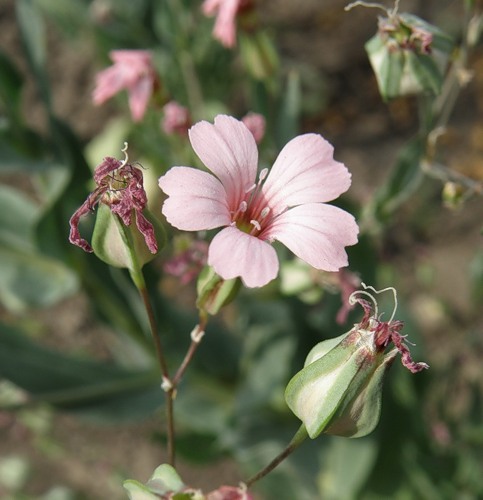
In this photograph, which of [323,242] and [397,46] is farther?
[397,46]

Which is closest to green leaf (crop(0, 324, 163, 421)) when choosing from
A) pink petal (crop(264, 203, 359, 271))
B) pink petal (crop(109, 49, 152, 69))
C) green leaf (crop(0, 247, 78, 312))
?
green leaf (crop(0, 247, 78, 312))

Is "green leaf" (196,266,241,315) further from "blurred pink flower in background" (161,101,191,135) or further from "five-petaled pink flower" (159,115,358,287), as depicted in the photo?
"blurred pink flower in background" (161,101,191,135)

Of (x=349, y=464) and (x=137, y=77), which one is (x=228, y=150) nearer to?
(x=137, y=77)

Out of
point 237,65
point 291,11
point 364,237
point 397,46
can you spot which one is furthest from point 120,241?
point 291,11

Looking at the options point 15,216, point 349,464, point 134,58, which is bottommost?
point 349,464

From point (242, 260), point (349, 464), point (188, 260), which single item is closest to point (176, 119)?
point (188, 260)

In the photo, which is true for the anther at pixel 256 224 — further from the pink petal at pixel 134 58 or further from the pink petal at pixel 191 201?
the pink petal at pixel 134 58

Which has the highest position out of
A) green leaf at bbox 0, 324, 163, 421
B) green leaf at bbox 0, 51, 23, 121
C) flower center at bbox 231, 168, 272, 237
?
flower center at bbox 231, 168, 272, 237

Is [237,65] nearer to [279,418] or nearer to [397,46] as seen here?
[279,418]
